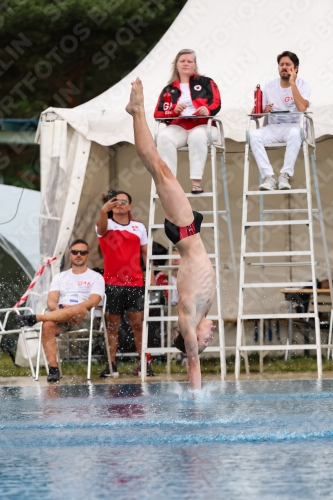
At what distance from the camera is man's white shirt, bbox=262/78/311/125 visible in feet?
32.9

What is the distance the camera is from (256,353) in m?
13.4

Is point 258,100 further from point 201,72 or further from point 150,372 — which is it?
point 150,372

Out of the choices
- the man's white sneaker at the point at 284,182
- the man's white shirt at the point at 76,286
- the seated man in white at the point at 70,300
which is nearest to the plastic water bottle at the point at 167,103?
the man's white sneaker at the point at 284,182

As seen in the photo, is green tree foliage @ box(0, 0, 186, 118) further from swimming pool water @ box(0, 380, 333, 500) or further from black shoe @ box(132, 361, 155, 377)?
swimming pool water @ box(0, 380, 333, 500)

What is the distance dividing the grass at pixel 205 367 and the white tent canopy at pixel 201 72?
1.03 metres

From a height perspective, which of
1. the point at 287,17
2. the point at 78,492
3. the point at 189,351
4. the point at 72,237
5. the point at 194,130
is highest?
the point at 287,17

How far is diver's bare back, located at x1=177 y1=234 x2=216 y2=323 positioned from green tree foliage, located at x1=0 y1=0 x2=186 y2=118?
1749 cm

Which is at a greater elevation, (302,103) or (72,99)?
(72,99)

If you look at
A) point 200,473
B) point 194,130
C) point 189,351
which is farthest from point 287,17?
point 200,473

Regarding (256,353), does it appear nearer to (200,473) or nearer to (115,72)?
(200,473)

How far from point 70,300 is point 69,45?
15.0m

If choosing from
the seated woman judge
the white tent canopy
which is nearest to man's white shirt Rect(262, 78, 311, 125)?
the white tent canopy

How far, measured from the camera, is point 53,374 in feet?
31.9

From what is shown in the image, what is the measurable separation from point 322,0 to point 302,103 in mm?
2536
